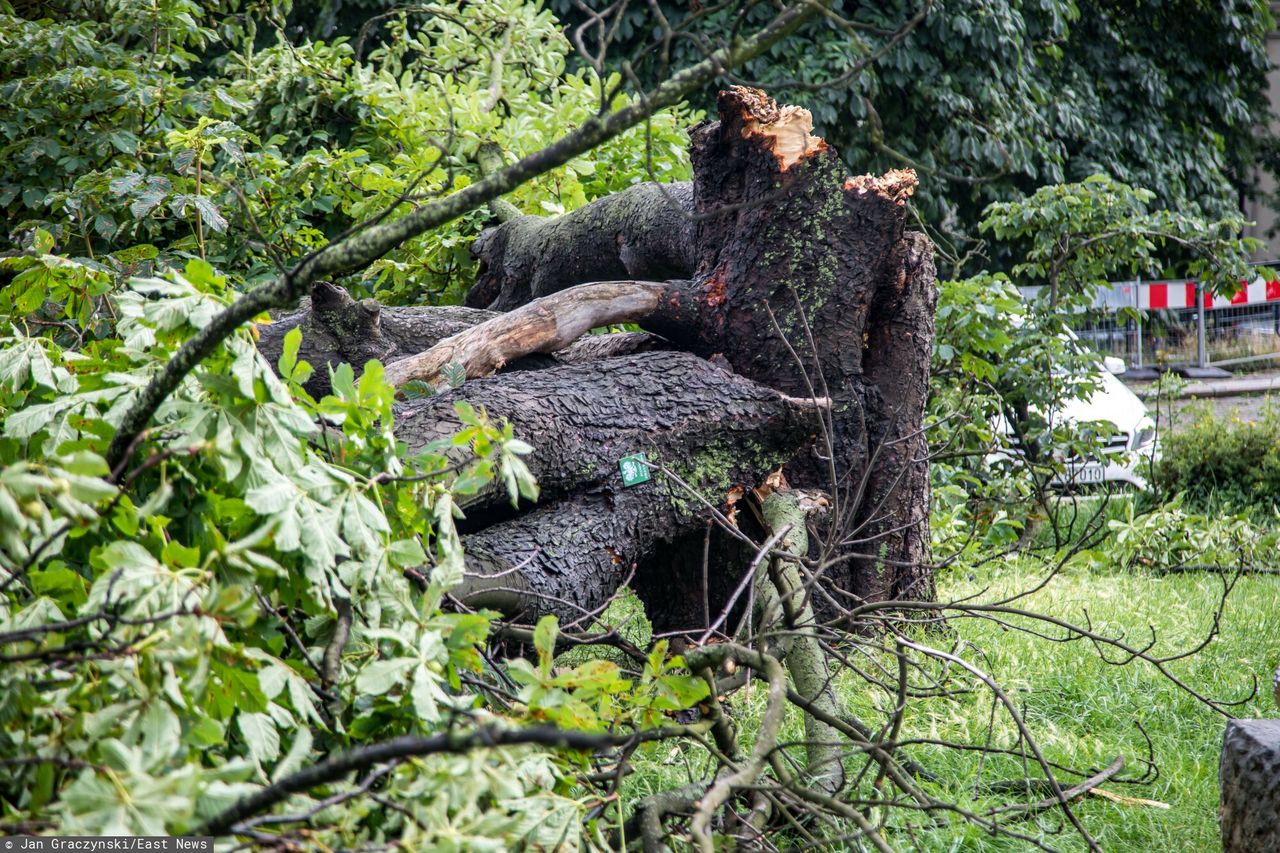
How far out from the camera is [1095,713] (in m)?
3.79

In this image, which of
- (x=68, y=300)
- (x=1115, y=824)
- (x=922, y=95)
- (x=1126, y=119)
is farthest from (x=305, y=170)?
(x=1126, y=119)

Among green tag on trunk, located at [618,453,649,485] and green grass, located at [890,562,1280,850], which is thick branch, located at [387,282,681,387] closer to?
green tag on trunk, located at [618,453,649,485]

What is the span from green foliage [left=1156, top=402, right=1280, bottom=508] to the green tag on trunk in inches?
236

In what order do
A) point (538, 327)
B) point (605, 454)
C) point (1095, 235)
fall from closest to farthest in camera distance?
1. point (605, 454)
2. point (538, 327)
3. point (1095, 235)

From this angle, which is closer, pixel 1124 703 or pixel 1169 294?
pixel 1124 703

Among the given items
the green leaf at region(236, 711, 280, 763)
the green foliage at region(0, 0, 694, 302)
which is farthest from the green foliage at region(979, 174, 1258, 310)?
the green leaf at region(236, 711, 280, 763)

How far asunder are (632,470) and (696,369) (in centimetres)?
58

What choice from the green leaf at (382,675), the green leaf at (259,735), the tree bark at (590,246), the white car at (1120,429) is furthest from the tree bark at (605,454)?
the white car at (1120,429)

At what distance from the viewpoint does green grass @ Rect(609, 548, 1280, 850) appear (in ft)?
9.53

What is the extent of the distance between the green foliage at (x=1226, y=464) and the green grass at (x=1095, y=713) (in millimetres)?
2561

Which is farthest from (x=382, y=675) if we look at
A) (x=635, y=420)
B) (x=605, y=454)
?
(x=635, y=420)

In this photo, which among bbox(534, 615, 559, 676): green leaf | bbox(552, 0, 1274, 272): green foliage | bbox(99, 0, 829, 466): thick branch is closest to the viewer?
bbox(99, 0, 829, 466): thick branch

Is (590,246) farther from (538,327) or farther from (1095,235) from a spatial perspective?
(1095,235)

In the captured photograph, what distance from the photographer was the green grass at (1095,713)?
2906 millimetres
